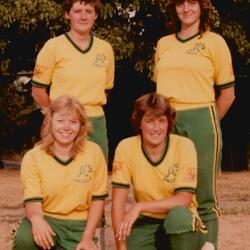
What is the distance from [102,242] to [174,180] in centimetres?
115

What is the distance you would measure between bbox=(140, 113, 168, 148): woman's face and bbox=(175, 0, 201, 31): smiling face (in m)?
0.64

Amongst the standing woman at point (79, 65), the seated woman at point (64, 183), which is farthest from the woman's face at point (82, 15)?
the seated woman at point (64, 183)

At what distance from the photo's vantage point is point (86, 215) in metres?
3.86

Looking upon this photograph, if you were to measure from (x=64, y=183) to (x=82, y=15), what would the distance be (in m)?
1.05

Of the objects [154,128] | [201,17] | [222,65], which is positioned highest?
[201,17]

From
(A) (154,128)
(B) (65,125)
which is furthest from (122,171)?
(B) (65,125)

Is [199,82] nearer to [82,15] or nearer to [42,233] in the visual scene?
[82,15]

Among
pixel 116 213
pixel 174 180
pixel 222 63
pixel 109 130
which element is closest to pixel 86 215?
pixel 116 213

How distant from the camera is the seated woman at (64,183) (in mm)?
3738

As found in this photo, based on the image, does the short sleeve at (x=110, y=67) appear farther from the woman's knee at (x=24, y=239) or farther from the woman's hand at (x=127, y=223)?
the woman's knee at (x=24, y=239)

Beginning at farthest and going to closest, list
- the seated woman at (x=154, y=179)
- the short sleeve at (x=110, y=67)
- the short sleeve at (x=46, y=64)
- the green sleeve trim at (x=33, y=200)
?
the short sleeve at (x=110, y=67) < the short sleeve at (x=46, y=64) < the seated woman at (x=154, y=179) < the green sleeve trim at (x=33, y=200)

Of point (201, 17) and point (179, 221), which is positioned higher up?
point (201, 17)

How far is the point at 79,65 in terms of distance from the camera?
412cm

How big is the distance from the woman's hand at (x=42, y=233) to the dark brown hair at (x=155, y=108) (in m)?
0.81
